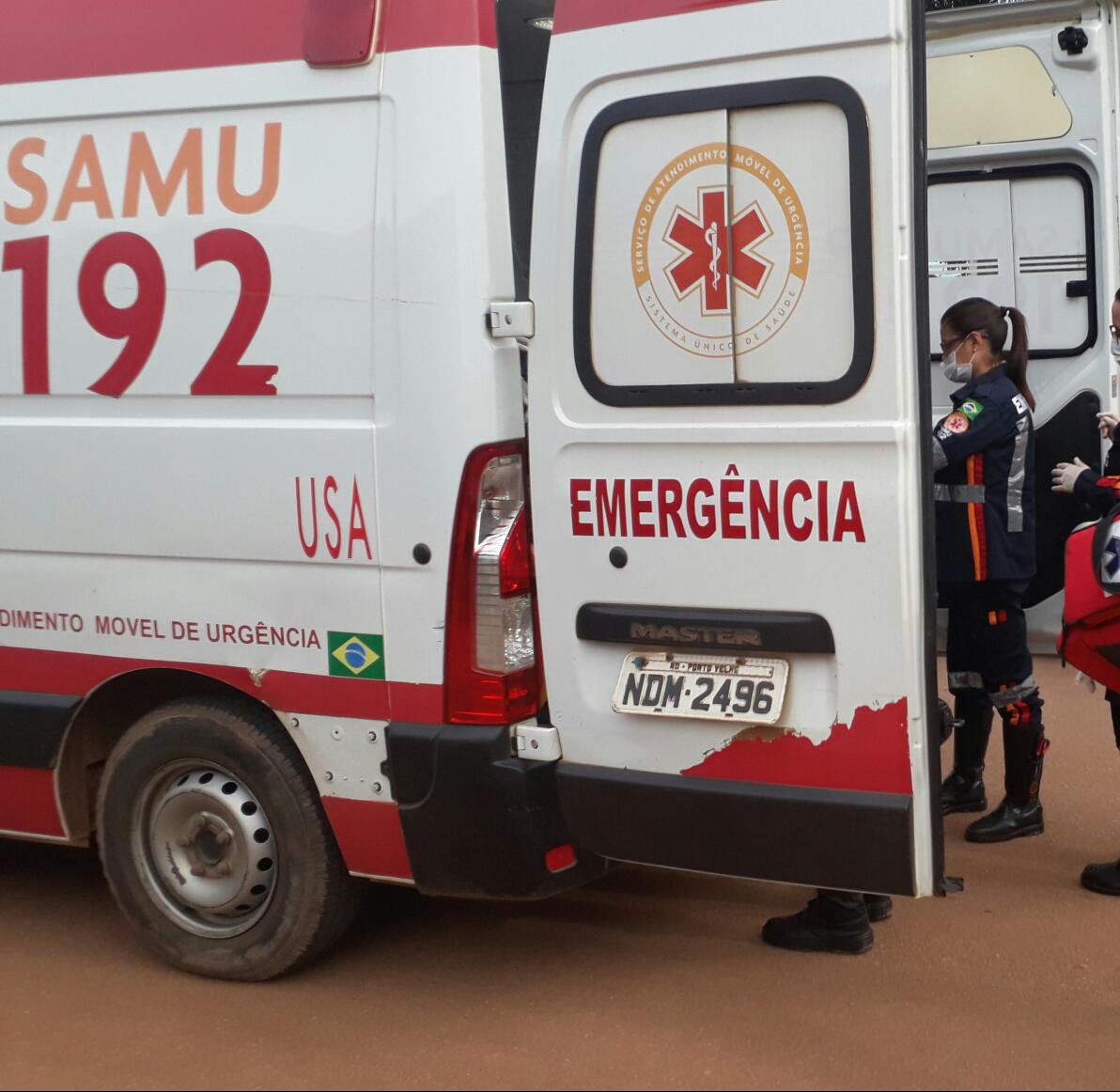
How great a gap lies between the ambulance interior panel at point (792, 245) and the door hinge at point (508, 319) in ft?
1.58

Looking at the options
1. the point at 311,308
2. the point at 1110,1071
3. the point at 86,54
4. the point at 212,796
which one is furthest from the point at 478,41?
the point at 1110,1071

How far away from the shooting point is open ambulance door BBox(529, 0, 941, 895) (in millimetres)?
3449

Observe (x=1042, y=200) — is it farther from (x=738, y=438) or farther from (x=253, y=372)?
(x=253, y=372)

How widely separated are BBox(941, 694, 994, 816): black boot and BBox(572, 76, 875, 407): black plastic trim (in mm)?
2462

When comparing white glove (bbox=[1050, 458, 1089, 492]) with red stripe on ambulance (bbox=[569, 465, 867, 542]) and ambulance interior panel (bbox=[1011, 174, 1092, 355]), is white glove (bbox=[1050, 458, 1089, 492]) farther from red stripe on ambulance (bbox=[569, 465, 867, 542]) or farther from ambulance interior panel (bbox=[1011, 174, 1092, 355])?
ambulance interior panel (bbox=[1011, 174, 1092, 355])

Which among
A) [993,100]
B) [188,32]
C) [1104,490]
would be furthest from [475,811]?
[993,100]

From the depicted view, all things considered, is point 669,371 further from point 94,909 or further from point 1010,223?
point 1010,223

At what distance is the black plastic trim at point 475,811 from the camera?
3799 millimetres

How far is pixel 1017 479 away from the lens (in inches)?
208

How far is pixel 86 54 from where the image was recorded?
4.14 meters

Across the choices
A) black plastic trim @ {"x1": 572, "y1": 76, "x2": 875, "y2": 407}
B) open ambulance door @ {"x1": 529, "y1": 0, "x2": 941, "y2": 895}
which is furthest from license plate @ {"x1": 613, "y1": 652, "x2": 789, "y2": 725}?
black plastic trim @ {"x1": 572, "y1": 76, "x2": 875, "y2": 407}

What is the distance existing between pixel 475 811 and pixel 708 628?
69cm

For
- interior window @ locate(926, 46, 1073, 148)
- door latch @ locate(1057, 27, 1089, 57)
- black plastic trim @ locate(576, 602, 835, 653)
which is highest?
door latch @ locate(1057, 27, 1089, 57)

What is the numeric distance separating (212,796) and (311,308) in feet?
4.07
